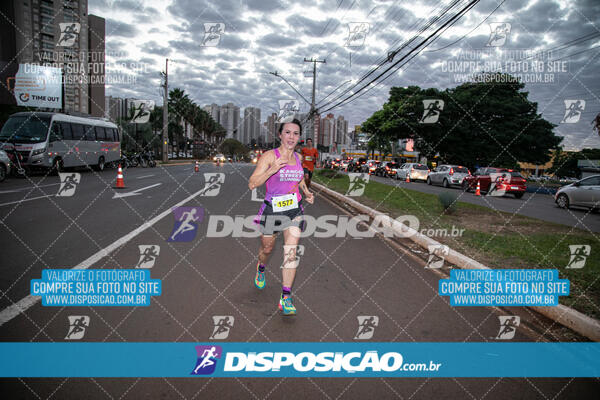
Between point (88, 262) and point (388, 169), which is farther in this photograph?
point (388, 169)

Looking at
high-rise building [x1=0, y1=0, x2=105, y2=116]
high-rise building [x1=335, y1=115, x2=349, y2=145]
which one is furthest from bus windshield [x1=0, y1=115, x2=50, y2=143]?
high-rise building [x1=335, y1=115, x2=349, y2=145]

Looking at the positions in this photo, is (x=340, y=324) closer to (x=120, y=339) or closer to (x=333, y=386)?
(x=333, y=386)

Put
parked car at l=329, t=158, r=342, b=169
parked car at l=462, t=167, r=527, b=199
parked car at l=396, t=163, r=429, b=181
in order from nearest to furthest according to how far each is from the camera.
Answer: parked car at l=462, t=167, r=527, b=199 → parked car at l=396, t=163, r=429, b=181 → parked car at l=329, t=158, r=342, b=169

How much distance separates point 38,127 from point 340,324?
21072 mm

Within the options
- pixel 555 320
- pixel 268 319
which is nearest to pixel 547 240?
pixel 555 320

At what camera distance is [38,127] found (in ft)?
59.3

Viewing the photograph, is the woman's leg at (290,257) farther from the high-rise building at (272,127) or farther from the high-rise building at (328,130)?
the high-rise building at (328,130)

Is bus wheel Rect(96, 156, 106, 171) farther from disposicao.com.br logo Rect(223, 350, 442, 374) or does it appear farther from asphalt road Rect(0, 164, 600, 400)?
disposicao.com.br logo Rect(223, 350, 442, 374)

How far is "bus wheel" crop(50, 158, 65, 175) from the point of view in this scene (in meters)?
18.8

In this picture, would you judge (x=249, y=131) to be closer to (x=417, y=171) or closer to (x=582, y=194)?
(x=417, y=171)

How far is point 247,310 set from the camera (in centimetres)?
344

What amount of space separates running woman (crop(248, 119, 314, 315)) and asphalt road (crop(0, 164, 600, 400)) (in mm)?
430

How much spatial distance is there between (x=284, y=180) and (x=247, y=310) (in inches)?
53.3

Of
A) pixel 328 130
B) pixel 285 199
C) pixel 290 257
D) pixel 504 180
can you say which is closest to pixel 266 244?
pixel 290 257
